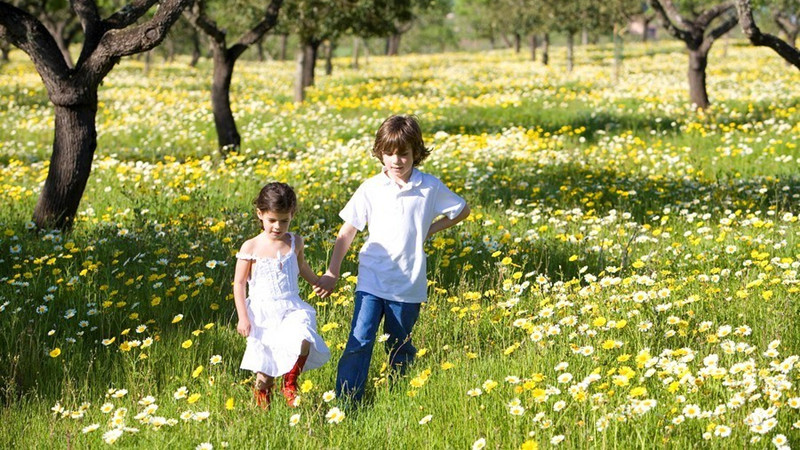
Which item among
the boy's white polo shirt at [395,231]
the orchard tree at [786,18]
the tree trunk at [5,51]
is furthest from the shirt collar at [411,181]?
the tree trunk at [5,51]

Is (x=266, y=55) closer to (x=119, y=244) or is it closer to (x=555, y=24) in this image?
(x=555, y=24)

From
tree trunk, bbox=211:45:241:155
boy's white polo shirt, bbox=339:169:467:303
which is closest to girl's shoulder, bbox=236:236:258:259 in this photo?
boy's white polo shirt, bbox=339:169:467:303

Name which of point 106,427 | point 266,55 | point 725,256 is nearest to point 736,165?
point 725,256

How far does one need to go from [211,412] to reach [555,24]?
4106cm

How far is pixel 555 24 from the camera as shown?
4303cm

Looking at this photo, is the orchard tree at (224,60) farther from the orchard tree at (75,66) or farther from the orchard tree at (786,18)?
the orchard tree at (786,18)

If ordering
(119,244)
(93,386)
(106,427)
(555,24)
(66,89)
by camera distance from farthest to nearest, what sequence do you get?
(555,24) → (66,89) → (119,244) → (93,386) → (106,427)

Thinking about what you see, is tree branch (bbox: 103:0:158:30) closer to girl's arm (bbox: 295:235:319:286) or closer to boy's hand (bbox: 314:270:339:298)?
girl's arm (bbox: 295:235:319:286)

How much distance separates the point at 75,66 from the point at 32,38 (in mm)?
488

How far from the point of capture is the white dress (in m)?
4.44

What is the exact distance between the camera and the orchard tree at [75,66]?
28.6 feet

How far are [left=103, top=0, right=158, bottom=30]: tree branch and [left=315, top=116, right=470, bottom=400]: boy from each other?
18.0 ft

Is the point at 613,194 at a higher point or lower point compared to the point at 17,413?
higher

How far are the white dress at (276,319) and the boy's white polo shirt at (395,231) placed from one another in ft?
1.19
